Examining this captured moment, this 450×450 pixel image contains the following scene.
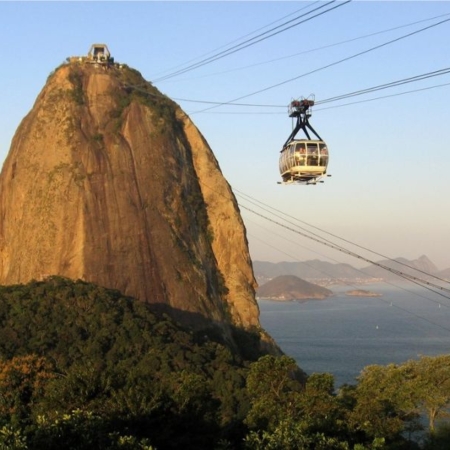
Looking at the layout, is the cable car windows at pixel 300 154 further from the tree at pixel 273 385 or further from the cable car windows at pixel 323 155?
the tree at pixel 273 385

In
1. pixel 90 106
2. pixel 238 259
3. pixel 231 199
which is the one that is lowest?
pixel 238 259

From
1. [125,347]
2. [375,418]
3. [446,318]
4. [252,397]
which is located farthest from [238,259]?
[446,318]

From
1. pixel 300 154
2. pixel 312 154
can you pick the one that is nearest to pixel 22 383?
pixel 300 154

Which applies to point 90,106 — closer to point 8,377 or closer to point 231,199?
point 231,199

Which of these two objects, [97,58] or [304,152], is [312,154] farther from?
[97,58]

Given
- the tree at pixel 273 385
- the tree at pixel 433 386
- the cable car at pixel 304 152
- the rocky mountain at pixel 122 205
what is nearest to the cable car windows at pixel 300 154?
the cable car at pixel 304 152

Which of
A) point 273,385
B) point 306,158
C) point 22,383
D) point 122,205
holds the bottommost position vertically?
point 273,385
